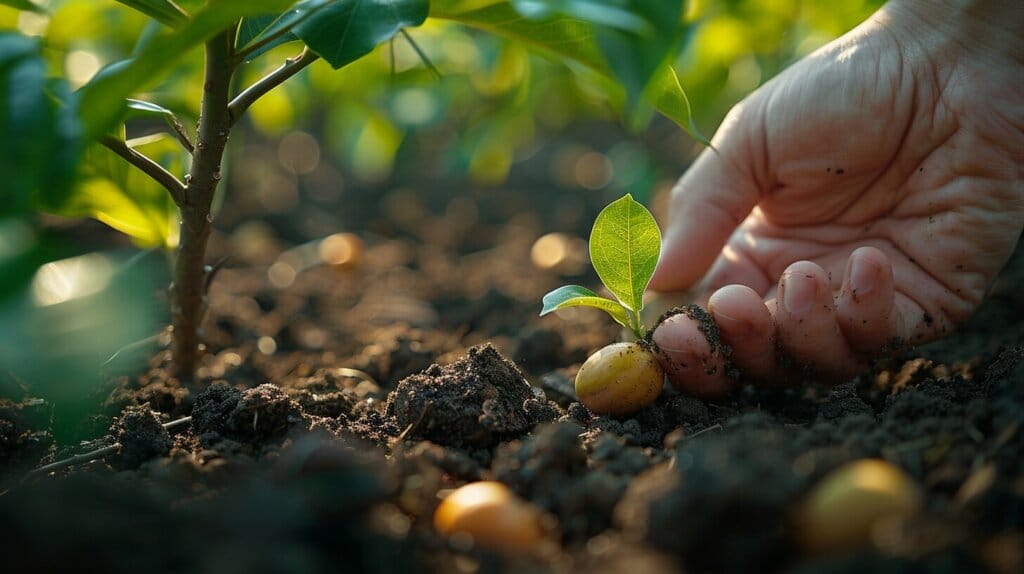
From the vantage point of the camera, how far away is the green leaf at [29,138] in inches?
37.0

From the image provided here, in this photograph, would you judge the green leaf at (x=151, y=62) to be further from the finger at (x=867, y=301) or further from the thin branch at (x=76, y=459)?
A: the finger at (x=867, y=301)

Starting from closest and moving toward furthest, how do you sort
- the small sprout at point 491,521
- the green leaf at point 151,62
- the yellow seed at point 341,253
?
the small sprout at point 491,521, the green leaf at point 151,62, the yellow seed at point 341,253

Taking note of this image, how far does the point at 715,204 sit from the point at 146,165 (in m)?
1.15

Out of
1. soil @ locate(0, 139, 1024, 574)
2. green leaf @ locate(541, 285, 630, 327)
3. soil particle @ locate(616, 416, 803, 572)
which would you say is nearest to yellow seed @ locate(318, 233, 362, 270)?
soil @ locate(0, 139, 1024, 574)

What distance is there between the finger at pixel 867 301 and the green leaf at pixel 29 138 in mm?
1261

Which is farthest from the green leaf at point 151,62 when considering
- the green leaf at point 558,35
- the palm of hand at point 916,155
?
the palm of hand at point 916,155

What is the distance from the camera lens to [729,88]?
3.22m

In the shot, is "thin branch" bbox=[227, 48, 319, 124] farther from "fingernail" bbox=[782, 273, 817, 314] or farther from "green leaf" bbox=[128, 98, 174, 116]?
"fingernail" bbox=[782, 273, 817, 314]

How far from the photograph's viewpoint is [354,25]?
1.21 metres

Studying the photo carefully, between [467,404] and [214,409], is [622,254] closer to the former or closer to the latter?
[467,404]

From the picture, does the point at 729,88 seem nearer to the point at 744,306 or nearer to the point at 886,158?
the point at 886,158

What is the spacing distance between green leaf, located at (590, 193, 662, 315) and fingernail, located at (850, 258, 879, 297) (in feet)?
1.21

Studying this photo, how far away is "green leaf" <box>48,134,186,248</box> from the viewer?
4.89ft

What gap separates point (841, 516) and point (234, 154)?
4.07 meters
